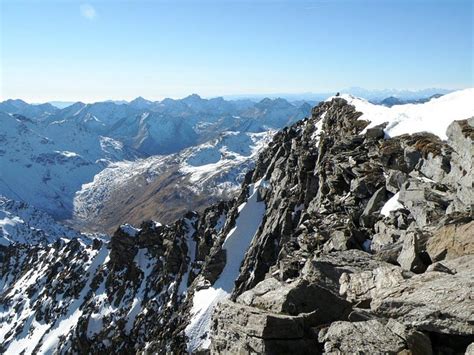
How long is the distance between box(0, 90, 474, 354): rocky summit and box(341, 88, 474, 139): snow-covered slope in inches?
30.4

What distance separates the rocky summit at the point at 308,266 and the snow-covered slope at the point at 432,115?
2.53 feet

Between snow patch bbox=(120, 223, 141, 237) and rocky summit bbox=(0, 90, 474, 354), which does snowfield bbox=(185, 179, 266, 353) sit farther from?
snow patch bbox=(120, 223, 141, 237)

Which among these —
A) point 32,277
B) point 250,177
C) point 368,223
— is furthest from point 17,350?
point 368,223

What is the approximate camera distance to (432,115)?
1868 inches

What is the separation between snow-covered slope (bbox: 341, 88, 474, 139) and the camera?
4259cm

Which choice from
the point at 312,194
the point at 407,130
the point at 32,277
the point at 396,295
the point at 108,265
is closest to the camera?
the point at 396,295

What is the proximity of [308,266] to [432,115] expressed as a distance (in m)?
31.0

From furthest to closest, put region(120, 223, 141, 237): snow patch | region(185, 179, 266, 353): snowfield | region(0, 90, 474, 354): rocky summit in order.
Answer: region(120, 223, 141, 237): snow patch
region(185, 179, 266, 353): snowfield
region(0, 90, 474, 354): rocky summit

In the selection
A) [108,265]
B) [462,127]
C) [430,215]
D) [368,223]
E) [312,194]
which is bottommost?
[108,265]

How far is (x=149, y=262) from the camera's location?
11262 centimetres

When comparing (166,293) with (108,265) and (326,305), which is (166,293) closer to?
(108,265)

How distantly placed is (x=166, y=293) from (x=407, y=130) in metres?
67.5

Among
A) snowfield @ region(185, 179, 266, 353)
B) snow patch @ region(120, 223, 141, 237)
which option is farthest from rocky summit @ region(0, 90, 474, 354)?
snow patch @ region(120, 223, 141, 237)

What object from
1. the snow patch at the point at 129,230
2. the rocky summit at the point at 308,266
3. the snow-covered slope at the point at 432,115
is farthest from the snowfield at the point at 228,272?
the snow patch at the point at 129,230
